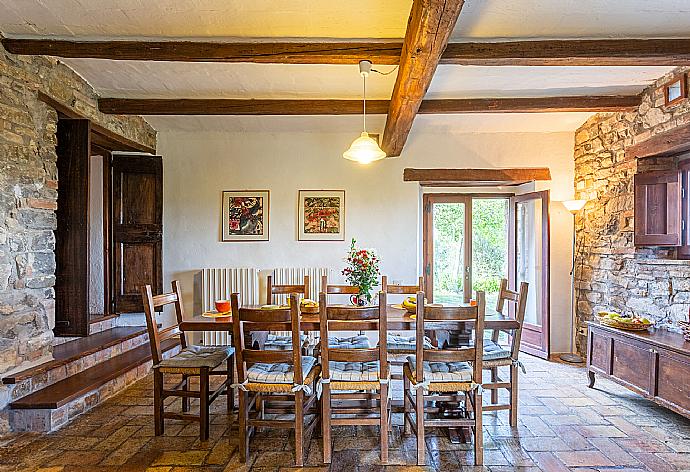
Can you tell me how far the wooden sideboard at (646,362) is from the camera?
3559mm

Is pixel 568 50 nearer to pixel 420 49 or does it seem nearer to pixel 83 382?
pixel 420 49

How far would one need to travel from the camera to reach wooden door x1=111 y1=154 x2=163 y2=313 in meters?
5.93

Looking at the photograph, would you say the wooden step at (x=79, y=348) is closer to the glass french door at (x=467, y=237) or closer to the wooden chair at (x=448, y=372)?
the wooden chair at (x=448, y=372)

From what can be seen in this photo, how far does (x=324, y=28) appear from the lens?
3.47m

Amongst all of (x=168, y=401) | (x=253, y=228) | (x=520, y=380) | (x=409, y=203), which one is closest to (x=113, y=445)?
(x=168, y=401)

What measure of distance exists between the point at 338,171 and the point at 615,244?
3156 millimetres

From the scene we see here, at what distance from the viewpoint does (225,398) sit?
433cm

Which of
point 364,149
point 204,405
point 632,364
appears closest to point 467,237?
point 632,364

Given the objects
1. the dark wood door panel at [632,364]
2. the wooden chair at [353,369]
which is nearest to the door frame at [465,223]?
the dark wood door panel at [632,364]

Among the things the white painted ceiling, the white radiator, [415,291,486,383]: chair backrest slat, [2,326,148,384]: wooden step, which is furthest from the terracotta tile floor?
the white painted ceiling

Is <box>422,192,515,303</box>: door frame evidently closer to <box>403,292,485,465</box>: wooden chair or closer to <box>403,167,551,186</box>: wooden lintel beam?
<box>403,167,551,186</box>: wooden lintel beam

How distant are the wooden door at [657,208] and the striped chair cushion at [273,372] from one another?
3372 millimetres

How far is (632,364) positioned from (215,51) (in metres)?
4.11

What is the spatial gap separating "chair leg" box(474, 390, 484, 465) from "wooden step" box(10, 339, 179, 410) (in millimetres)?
2892
